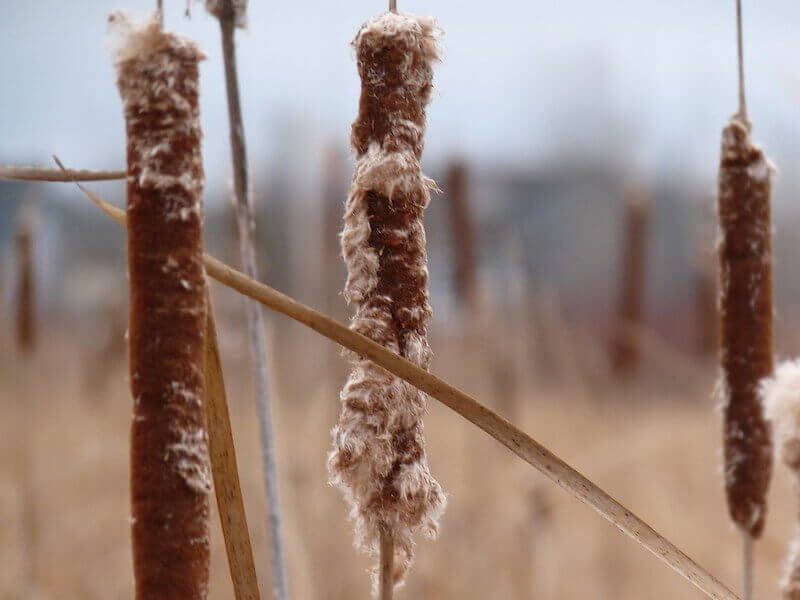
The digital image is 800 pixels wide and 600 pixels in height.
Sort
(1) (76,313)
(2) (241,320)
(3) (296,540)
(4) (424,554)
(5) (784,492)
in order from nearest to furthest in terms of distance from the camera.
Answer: (3) (296,540), (4) (424,554), (2) (241,320), (5) (784,492), (1) (76,313)

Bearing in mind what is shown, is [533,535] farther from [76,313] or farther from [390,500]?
[76,313]

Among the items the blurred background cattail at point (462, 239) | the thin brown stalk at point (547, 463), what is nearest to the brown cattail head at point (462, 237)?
the blurred background cattail at point (462, 239)

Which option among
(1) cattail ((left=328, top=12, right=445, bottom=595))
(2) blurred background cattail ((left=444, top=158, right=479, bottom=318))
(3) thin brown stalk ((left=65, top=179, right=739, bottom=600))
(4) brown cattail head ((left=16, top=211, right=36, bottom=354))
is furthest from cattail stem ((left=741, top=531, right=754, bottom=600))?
(2) blurred background cattail ((left=444, top=158, right=479, bottom=318))

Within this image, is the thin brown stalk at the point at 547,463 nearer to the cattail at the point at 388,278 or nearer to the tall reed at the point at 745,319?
the cattail at the point at 388,278

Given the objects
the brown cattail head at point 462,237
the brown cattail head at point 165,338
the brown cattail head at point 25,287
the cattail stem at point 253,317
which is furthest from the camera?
the brown cattail head at point 462,237

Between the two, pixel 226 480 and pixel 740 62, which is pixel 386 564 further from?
pixel 740 62

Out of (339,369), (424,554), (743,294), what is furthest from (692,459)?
(743,294)

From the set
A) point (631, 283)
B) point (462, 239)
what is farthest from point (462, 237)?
point (631, 283)

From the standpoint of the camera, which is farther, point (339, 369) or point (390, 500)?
point (339, 369)
